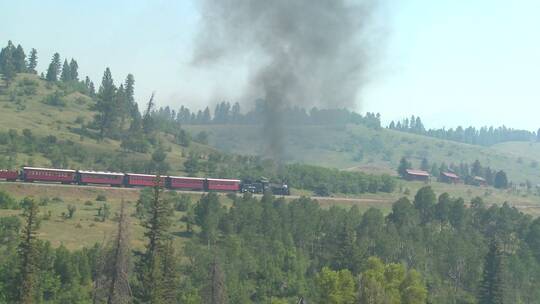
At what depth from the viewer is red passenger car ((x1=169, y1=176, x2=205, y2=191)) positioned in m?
106

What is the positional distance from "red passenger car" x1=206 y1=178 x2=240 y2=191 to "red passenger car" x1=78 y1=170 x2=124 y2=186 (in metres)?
14.4

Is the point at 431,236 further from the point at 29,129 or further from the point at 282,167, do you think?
the point at 29,129

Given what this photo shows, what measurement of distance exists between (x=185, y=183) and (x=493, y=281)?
55329mm

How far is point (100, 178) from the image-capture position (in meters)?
101

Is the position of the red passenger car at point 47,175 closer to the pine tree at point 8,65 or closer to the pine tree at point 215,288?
the pine tree at point 215,288

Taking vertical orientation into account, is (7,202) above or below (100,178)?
below

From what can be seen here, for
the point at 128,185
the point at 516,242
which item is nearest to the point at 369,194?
the point at 516,242

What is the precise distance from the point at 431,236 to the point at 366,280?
131 feet

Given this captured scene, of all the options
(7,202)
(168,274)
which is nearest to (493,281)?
(168,274)

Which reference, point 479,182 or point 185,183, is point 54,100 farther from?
Answer: point 479,182

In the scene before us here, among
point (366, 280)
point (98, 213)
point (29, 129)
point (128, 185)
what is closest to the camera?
point (366, 280)

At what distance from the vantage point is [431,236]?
86.2 metres

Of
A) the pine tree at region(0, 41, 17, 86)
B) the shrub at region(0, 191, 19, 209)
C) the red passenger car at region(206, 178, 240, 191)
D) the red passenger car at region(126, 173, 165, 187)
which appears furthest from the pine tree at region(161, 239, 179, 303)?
the pine tree at region(0, 41, 17, 86)

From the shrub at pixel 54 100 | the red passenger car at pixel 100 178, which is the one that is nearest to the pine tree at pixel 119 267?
the red passenger car at pixel 100 178
